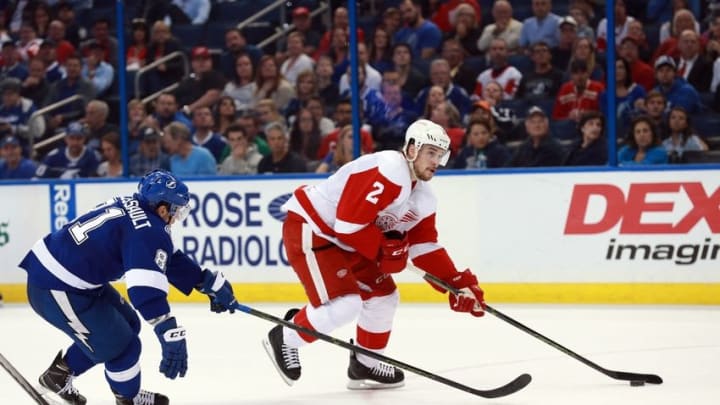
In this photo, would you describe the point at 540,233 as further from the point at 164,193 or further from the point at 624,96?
the point at 164,193

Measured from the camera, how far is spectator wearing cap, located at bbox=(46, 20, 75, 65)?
9867 mm

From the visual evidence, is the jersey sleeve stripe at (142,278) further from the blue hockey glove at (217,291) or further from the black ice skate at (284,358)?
the black ice skate at (284,358)

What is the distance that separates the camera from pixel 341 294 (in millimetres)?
5195

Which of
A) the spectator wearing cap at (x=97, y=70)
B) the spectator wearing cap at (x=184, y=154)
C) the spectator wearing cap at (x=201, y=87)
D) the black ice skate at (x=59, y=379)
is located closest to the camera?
the black ice skate at (x=59, y=379)

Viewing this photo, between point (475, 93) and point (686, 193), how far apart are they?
159 centimetres

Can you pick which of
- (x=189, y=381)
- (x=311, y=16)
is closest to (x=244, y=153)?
(x=311, y=16)

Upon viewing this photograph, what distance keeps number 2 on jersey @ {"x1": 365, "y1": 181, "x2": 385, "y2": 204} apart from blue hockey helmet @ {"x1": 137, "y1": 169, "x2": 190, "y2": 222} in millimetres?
739

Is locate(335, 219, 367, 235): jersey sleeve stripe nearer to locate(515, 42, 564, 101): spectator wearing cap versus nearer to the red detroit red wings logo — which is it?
the red detroit red wings logo

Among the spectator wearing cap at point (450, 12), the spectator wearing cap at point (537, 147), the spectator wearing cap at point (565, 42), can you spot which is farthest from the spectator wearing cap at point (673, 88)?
the spectator wearing cap at point (450, 12)

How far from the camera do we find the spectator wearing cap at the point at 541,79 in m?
8.34

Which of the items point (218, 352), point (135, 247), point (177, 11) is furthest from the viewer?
point (177, 11)

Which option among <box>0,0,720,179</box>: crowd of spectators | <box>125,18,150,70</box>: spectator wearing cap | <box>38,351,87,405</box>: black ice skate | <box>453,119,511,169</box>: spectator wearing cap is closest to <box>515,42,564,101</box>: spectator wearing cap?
<box>0,0,720,179</box>: crowd of spectators

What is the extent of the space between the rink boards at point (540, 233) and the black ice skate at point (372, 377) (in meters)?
2.74

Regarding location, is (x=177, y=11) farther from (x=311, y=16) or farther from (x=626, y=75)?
(x=626, y=75)
